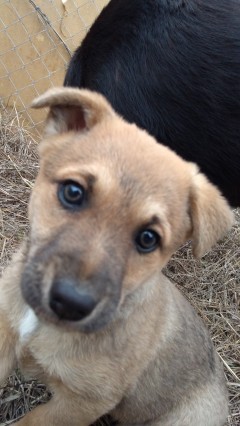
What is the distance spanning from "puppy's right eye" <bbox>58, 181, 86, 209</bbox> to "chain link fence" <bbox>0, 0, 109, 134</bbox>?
366 cm

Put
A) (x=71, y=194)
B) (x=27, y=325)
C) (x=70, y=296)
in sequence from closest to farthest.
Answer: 1. (x=70, y=296)
2. (x=71, y=194)
3. (x=27, y=325)

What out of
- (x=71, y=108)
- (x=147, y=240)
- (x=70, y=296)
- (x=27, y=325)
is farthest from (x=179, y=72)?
(x=70, y=296)

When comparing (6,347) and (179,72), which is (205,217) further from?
(179,72)

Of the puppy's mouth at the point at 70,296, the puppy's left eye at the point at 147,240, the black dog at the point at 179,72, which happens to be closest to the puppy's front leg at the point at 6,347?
the puppy's mouth at the point at 70,296

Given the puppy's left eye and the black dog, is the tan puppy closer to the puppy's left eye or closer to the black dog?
the puppy's left eye

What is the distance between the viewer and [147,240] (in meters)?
2.54

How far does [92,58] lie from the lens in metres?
3.93

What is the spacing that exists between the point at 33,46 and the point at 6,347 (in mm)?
3914

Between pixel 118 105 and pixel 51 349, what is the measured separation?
1.65 m

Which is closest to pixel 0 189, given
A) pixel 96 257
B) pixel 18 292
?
pixel 18 292

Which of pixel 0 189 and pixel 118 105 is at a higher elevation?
pixel 118 105

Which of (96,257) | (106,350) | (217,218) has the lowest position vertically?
(106,350)

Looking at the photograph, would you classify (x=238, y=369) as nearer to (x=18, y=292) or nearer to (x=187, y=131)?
(x=187, y=131)

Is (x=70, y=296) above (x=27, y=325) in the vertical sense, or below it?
above
